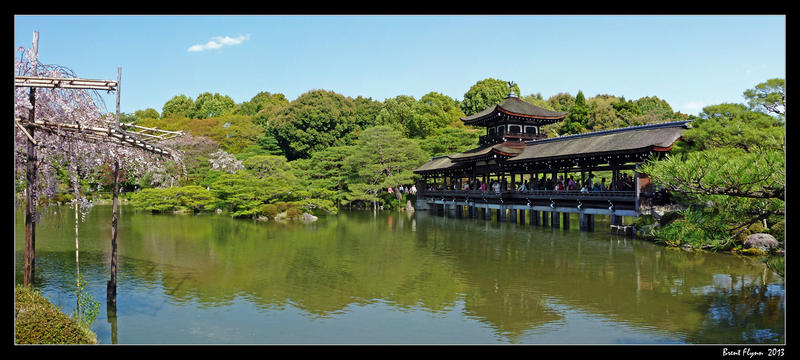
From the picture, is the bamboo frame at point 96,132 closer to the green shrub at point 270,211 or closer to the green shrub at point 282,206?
the green shrub at point 270,211

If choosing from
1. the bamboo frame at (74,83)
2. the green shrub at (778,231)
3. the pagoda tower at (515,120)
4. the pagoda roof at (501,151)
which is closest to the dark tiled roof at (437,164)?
the pagoda roof at (501,151)

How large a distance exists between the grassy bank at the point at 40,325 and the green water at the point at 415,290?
6.27 feet

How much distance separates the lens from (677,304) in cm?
978

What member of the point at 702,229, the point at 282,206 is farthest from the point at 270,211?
the point at 702,229

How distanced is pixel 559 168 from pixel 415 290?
14.9 metres

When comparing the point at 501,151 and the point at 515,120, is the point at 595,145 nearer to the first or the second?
the point at 501,151

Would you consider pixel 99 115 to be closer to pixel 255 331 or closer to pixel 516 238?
pixel 255 331

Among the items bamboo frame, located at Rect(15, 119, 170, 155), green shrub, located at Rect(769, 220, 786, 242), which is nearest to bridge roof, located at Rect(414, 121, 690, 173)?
green shrub, located at Rect(769, 220, 786, 242)

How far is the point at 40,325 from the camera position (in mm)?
5695

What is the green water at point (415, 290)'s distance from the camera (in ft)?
26.8

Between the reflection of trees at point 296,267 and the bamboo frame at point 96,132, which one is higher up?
the bamboo frame at point 96,132

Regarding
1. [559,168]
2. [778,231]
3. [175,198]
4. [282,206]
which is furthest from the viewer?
[175,198]

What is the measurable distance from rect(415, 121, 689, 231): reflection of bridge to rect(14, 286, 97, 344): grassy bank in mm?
15141
